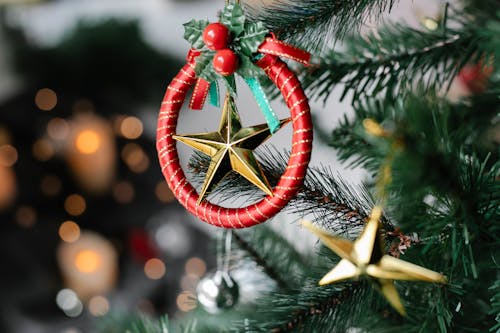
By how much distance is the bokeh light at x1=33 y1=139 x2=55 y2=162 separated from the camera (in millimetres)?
A: 1551

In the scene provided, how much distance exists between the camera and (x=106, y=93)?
1.62 metres

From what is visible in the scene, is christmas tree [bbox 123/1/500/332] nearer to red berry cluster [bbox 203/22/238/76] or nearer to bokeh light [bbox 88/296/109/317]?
red berry cluster [bbox 203/22/238/76]

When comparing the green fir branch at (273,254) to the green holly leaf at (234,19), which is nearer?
the green holly leaf at (234,19)

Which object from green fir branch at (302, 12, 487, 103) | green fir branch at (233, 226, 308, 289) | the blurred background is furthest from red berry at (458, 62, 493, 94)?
the blurred background

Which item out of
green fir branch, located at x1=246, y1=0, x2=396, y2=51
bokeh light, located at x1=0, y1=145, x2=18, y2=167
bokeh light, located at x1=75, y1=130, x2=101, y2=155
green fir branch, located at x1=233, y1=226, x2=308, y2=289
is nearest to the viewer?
green fir branch, located at x1=246, y1=0, x2=396, y2=51

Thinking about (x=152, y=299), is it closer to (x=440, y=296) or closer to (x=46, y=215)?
(x=46, y=215)

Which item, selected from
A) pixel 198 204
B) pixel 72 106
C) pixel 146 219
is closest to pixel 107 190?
pixel 146 219

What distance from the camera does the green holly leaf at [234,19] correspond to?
37cm

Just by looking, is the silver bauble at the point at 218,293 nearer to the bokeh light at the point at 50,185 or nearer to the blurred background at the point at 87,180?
the blurred background at the point at 87,180

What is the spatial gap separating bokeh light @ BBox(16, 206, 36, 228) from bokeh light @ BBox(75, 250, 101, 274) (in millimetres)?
158

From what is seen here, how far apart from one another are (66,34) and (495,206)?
1446 millimetres

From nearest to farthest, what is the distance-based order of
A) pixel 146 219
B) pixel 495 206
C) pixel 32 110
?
pixel 495 206 → pixel 32 110 → pixel 146 219

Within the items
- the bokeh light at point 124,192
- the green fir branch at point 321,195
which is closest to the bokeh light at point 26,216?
the bokeh light at point 124,192

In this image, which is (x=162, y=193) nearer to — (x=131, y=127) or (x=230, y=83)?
(x=131, y=127)
